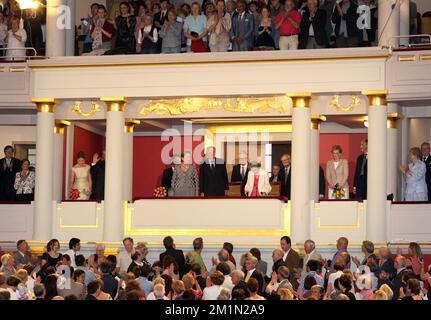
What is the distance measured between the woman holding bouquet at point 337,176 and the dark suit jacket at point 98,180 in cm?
519

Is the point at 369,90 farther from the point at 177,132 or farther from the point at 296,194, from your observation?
the point at 177,132

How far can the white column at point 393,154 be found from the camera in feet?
91.9

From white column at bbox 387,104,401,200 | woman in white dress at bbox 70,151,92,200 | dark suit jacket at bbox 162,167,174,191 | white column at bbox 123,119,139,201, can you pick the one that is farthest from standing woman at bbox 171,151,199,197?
white column at bbox 387,104,401,200

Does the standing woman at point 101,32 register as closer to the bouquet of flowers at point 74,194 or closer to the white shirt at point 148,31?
the white shirt at point 148,31

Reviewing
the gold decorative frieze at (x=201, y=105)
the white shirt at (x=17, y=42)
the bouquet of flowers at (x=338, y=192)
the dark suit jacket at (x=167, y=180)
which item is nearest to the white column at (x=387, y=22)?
the gold decorative frieze at (x=201, y=105)

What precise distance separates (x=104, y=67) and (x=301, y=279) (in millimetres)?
9509

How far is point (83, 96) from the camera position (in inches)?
1086

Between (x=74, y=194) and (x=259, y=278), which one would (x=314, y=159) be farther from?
(x=259, y=278)

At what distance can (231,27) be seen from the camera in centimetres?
2762

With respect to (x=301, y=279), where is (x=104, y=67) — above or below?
above

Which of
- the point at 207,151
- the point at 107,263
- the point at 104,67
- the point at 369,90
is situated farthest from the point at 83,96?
the point at 107,263

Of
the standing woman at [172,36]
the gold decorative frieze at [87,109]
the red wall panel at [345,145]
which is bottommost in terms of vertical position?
the red wall panel at [345,145]
